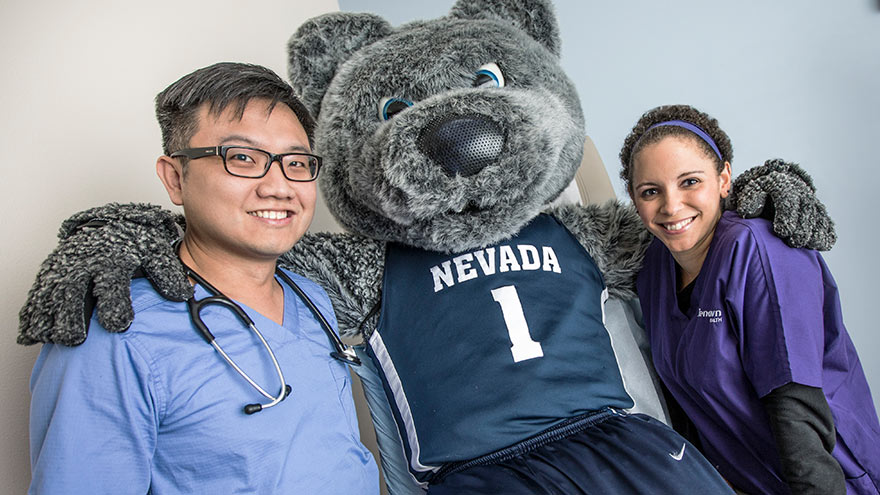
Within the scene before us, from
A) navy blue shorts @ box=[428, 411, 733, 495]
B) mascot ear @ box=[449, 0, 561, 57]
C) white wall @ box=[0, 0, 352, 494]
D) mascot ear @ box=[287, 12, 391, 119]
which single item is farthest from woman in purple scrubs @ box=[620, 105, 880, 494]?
white wall @ box=[0, 0, 352, 494]

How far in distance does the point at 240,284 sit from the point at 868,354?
1942 millimetres

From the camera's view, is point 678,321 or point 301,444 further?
point 678,321

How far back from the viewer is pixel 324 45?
51.1 inches

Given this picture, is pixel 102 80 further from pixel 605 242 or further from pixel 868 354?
pixel 868 354

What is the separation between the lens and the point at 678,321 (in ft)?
4.08

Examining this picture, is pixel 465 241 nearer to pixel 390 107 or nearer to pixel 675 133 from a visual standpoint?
pixel 390 107

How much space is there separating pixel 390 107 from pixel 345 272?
0.37 metres

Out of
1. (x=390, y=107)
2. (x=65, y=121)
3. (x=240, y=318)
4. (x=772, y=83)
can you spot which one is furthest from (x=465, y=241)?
(x=772, y=83)

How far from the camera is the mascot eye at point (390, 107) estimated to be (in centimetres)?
119

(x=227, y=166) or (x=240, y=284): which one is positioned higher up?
(x=227, y=166)

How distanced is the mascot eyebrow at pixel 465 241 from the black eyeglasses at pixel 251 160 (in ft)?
0.45

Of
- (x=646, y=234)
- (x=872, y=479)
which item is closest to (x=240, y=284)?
(x=646, y=234)

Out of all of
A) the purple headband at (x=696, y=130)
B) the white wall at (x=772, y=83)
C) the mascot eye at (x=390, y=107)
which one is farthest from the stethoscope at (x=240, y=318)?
the white wall at (x=772, y=83)

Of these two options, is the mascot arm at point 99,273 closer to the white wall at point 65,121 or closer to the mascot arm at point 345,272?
the white wall at point 65,121
